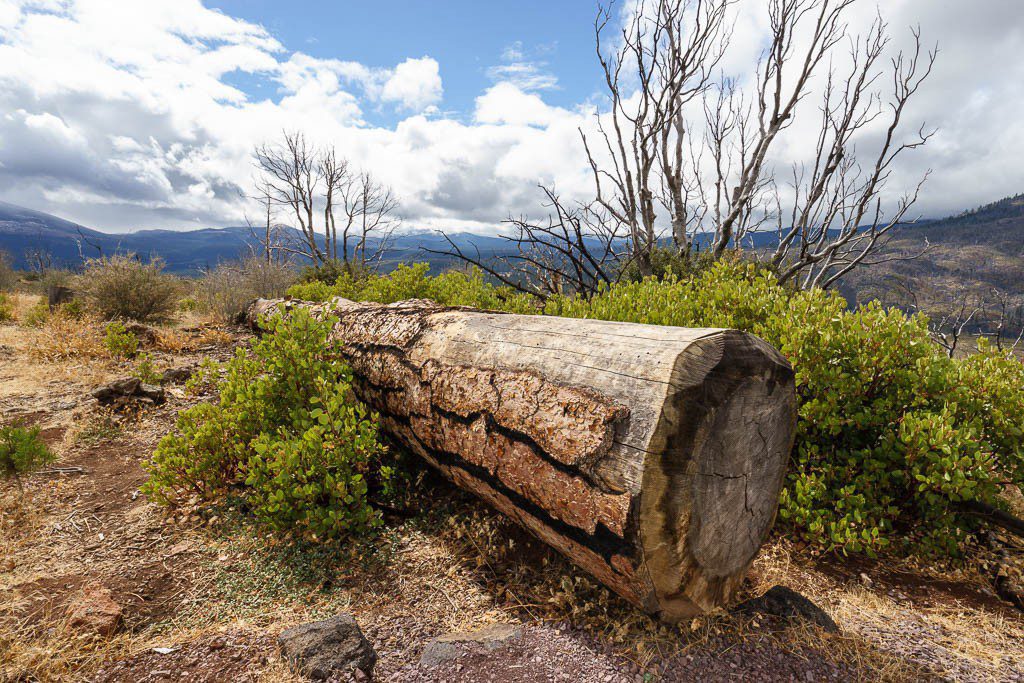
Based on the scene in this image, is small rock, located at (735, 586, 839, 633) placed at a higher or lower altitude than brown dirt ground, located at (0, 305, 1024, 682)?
higher

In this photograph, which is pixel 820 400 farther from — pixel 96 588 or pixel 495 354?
pixel 96 588

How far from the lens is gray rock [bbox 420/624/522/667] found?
190 centimetres

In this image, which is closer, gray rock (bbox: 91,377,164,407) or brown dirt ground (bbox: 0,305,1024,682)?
brown dirt ground (bbox: 0,305,1024,682)

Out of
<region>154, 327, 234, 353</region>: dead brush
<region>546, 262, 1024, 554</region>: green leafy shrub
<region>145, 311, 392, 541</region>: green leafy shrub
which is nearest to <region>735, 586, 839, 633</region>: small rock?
<region>546, 262, 1024, 554</region>: green leafy shrub

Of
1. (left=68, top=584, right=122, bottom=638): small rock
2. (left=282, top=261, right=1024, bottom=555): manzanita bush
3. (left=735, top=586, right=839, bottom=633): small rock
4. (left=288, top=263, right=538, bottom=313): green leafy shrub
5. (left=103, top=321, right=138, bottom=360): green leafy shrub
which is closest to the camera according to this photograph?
(left=68, top=584, right=122, bottom=638): small rock

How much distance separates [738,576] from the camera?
2.07 metres

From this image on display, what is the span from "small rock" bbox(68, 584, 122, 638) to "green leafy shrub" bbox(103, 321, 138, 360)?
6064 mm

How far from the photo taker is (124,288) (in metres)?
10.1

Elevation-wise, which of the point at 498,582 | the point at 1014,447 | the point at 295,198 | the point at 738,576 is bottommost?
the point at 498,582

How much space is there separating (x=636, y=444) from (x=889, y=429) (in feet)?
7.02

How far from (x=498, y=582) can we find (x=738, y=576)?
1.22 metres

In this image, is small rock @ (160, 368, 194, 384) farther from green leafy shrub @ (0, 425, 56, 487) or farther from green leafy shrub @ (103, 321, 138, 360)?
green leafy shrub @ (0, 425, 56, 487)

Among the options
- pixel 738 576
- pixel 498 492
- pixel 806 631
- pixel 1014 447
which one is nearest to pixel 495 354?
pixel 498 492

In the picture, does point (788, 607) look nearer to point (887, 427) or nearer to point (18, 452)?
point (887, 427)
